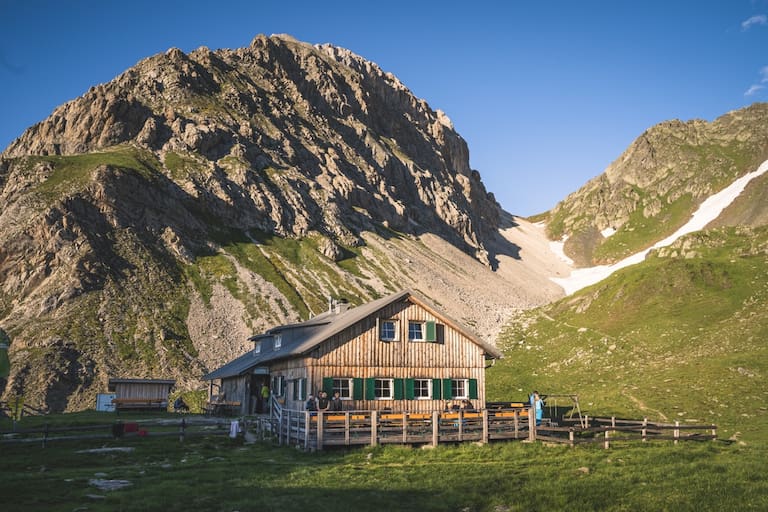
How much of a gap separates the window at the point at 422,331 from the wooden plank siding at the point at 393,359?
277 mm

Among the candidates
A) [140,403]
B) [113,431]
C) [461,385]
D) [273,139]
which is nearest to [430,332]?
[461,385]

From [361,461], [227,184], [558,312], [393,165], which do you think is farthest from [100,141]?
[361,461]

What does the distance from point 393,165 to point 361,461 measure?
153872 mm

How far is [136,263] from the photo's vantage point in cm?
8500

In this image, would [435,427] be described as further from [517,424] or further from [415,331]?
[415,331]

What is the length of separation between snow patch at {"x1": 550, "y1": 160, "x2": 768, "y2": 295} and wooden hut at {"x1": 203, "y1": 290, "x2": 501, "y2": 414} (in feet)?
405

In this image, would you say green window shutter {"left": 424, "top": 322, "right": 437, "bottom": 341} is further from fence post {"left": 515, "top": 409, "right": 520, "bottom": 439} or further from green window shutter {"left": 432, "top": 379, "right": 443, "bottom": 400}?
fence post {"left": 515, "top": 409, "right": 520, "bottom": 439}

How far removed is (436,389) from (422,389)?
87 centimetres

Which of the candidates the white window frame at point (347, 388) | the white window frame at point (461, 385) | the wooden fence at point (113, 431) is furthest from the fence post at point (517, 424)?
the wooden fence at point (113, 431)

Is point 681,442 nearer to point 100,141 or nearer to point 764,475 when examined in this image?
point 764,475

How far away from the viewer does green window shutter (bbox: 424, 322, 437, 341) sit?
119 feet

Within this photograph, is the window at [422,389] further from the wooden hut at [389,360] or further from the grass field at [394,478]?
the grass field at [394,478]

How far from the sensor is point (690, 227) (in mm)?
168250

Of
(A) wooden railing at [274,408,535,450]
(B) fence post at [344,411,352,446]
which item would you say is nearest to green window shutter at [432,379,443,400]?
(A) wooden railing at [274,408,535,450]
